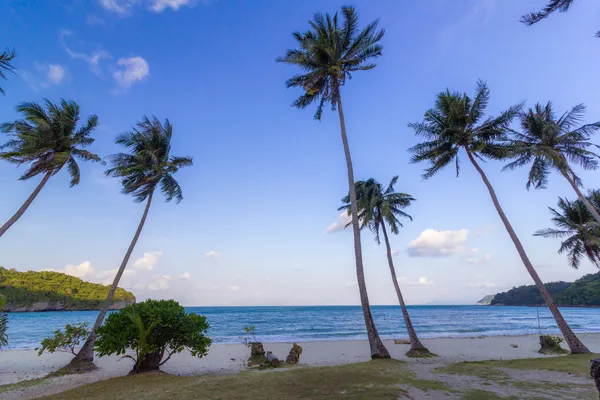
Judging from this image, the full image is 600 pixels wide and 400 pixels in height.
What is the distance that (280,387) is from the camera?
275 inches

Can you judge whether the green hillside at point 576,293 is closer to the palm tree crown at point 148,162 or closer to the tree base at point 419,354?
the tree base at point 419,354

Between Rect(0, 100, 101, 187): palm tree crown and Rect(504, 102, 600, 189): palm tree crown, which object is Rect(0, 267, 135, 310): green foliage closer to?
Rect(0, 100, 101, 187): palm tree crown

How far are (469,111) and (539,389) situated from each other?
1496 centimetres

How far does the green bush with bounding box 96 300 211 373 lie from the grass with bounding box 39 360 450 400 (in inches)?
43.6

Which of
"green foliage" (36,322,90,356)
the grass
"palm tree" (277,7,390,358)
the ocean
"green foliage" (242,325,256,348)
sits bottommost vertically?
the ocean

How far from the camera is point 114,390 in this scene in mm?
7699

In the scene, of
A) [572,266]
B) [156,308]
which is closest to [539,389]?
[156,308]

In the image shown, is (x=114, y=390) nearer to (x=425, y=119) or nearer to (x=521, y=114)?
(x=425, y=119)

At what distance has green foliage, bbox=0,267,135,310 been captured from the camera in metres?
72.1

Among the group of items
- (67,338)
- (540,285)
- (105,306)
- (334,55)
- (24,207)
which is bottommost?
(67,338)

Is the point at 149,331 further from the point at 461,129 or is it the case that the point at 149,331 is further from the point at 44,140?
the point at 461,129

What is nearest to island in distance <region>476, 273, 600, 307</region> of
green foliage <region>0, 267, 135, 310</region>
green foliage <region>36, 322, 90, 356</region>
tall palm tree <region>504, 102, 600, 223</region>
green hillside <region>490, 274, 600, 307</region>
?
A: green hillside <region>490, 274, 600, 307</region>

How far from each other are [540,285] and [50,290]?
353ft

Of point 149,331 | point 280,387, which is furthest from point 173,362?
point 280,387
